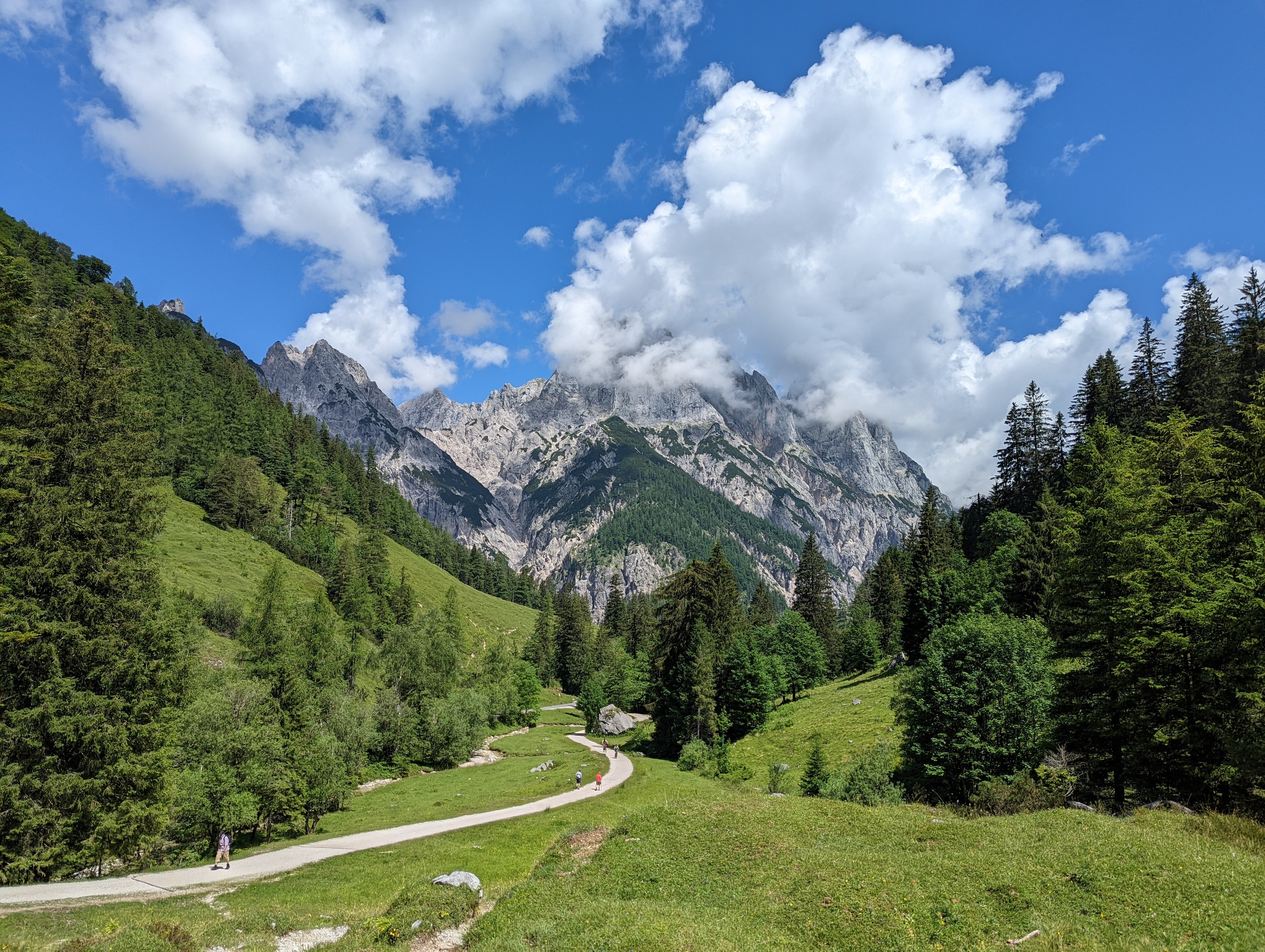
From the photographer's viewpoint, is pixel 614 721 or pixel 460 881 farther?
pixel 614 721

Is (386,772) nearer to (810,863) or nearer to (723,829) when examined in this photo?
(723,829)

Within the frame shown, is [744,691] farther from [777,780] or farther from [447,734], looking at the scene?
[447,734]

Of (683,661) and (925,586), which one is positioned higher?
(925,586)

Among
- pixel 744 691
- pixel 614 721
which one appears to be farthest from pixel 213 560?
pixel 744 691

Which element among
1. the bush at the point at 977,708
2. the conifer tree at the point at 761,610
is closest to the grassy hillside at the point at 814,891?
the bush at the point at 977,708

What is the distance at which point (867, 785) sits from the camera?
32.2 m

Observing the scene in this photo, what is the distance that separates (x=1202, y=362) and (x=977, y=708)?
201 feet

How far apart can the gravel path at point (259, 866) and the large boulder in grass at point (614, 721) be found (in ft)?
127

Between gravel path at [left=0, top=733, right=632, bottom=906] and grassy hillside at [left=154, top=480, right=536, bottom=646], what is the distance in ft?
85.9

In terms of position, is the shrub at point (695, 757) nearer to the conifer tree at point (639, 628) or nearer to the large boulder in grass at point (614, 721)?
the large boulder in grass at point (614, 721)

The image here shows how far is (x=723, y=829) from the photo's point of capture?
896 inches

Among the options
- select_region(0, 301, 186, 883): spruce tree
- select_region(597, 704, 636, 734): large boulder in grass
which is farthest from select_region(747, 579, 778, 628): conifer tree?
select_region(0, 301, 186, 883): spruce tree

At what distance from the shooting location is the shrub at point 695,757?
5325 cm

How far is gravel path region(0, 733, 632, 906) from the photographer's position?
21.1 metres
